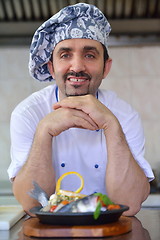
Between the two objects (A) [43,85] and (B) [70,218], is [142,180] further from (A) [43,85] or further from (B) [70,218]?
(A) [43,85]

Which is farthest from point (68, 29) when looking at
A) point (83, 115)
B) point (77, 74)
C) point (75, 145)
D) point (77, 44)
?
point (75, 145)

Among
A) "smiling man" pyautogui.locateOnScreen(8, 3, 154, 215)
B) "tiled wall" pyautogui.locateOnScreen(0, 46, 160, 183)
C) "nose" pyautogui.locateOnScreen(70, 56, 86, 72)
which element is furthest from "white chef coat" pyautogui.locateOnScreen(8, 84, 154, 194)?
"tiled wall" pyautogui.locateOnScreen(0, 46, 160, 183)

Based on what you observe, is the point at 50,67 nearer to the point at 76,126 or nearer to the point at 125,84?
the point at 76,126

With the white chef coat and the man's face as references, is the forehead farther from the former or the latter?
the white chef coat

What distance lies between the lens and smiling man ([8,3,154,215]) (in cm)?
162

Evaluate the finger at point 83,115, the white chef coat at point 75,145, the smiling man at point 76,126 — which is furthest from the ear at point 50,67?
the finger at point 83,115

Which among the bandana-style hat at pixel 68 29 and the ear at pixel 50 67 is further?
the ear at pixel 50 67

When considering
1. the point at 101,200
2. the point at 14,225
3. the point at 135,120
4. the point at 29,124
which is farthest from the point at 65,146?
the point at 101,200

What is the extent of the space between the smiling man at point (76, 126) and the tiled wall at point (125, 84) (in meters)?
1.22

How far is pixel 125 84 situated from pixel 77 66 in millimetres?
1507

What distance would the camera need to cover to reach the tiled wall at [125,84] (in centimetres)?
312

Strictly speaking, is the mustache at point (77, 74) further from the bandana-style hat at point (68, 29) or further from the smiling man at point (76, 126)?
the bandana-style hat at point (68, 29)

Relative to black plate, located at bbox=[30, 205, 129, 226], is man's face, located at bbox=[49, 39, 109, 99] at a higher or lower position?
higher

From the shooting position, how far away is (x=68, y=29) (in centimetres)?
171
